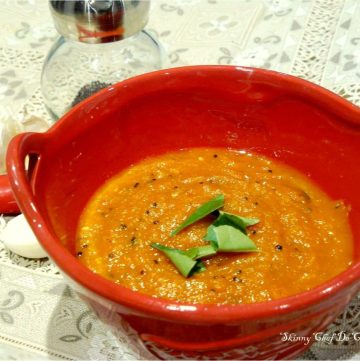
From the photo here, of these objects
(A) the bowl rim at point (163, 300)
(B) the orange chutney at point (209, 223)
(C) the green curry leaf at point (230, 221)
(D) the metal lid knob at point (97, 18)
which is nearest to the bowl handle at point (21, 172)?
(A) the bowl rim at point (163, 300)

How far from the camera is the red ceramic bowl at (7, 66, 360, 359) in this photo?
2.06 feet

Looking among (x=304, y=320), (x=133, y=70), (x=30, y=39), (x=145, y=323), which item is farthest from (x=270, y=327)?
(x=30, y=39)

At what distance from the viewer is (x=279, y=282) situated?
794mm

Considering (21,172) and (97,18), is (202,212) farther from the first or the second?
(97,18)

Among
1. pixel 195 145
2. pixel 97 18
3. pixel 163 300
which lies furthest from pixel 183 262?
pixel 97 18

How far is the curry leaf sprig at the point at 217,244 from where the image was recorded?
0.81 metres

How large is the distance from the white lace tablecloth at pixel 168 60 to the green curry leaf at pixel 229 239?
0.20m

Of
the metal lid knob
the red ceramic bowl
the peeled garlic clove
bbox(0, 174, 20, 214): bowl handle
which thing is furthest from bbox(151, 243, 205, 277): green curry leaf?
the metal lid knob

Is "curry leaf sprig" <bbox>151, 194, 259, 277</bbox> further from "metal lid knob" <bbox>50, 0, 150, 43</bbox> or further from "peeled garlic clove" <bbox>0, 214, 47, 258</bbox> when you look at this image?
"metal lid knob" <bbox>50, 0, 150, 43</bbox>

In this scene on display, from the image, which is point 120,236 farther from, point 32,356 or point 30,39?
point 30,39

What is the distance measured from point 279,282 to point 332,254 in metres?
0.13

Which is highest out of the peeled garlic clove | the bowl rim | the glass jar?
the bowl rim

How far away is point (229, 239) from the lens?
82 centimetres

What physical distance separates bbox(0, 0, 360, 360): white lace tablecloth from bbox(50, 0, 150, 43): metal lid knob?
23cm
